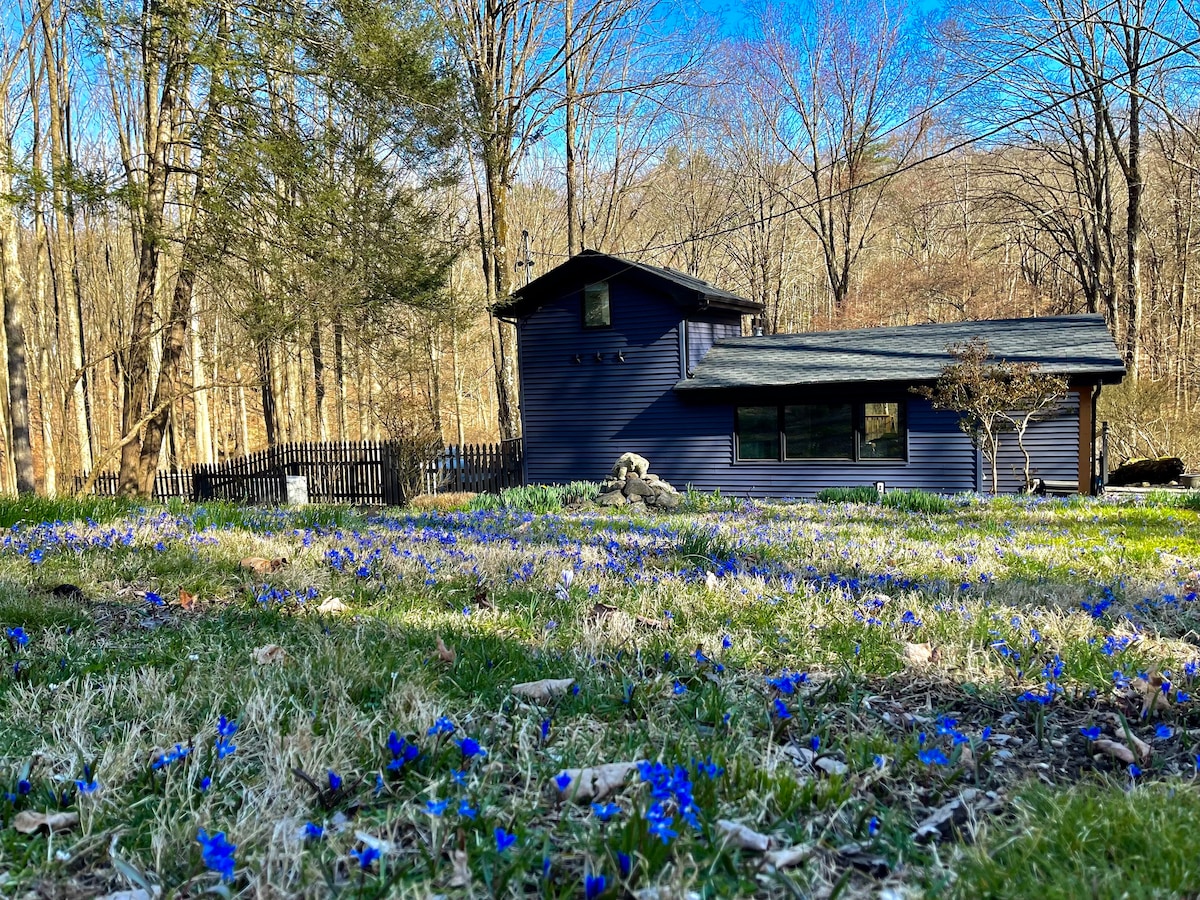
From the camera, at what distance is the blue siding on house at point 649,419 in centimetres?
1675

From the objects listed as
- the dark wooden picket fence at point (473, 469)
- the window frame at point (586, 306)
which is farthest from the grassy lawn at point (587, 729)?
the window frame at point (586, 306)

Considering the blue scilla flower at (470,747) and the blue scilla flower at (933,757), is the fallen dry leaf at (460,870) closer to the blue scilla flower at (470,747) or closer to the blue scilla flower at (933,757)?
the blue scilla flower at (470,747)

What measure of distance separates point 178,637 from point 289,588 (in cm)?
88

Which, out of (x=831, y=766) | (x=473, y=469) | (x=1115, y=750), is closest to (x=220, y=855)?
(x=831, y=766)

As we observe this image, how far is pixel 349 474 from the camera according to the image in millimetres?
19047

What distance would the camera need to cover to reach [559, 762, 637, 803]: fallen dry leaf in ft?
6.02

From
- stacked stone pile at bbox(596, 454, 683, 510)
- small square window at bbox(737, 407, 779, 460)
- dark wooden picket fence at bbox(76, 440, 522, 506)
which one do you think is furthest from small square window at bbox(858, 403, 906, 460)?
dark wooden picket fence at bbox(76, 440, 522, 506)

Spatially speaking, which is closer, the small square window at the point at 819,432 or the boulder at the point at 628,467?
the boulder at the point at 628,467

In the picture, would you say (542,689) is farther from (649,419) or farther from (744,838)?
(649,419)

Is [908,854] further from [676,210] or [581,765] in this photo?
[676,210]

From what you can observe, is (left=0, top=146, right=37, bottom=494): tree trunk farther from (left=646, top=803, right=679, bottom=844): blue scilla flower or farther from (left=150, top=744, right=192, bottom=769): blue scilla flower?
(left=646, top=803, right=679, bottom=844): blue scilla flower

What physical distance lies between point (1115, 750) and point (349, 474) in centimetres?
1847

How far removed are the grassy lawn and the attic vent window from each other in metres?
15.4

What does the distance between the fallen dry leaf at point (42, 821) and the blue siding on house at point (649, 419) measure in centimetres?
1693
